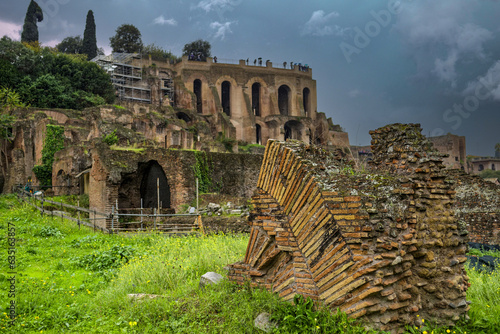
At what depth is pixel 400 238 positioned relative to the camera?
4910 mm

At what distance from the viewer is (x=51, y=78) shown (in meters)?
40.2

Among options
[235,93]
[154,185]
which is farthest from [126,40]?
[154,185]

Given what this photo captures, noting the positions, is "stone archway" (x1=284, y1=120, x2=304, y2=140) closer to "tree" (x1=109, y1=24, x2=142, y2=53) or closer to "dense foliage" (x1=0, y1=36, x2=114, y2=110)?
"dense foliage" (x1=0, y1=36, x2=114, y2=110)

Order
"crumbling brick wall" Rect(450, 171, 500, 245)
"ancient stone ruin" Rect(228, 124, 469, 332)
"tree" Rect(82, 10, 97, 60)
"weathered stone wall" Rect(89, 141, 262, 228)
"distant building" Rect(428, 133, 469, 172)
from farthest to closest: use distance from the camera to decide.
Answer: "tree" Rect(82, 10, 97, 60)
"distant building" Rect(428, 133, 469, 172)
"weathered stone wall" Rect(89, 141, 262, 228)
"crumbling brick wall" Rect(450, 171, 500, 245)
"ancient stone ruin" Rect(228, 124, 469, 332)

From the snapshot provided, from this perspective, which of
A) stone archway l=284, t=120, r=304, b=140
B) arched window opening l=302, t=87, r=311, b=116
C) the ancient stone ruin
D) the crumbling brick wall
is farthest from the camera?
arched window opening l=302, t=87, r=311, b=116

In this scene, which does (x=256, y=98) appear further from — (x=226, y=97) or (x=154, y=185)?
(x=154, y=185)

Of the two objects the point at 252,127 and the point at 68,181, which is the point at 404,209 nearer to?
the point at 68,181

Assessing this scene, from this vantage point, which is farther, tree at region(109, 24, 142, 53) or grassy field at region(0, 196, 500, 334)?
tree at region(109, 24, 142, 53)

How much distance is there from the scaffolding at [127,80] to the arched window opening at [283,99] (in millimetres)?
17959

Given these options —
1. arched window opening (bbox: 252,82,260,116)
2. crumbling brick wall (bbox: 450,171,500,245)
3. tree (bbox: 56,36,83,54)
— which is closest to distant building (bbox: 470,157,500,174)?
Answer: arched window opening (bbox: 252,82,260,116)

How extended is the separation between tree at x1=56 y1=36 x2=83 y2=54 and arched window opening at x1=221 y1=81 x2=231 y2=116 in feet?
71.7

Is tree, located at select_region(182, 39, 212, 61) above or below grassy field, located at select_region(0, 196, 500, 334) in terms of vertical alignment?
above

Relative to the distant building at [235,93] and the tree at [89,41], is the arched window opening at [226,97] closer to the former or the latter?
the distant building at [235,93]

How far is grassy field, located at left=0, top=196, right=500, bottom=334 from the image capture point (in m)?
5.03
